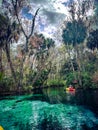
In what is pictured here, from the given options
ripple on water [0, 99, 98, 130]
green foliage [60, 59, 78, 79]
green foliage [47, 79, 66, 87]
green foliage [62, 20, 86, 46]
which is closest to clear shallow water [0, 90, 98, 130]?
ripple on water [0, 99, 98, 130]

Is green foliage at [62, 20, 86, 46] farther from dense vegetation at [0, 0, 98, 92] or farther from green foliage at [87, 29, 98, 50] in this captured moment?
green foliage at [87, 29, 98, 50]

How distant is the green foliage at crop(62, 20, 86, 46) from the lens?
578 centimetres

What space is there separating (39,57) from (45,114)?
1.33m

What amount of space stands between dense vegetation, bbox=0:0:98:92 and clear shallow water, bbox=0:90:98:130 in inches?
10.7

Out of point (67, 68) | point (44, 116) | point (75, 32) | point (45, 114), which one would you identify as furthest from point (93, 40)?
point (44, 116)

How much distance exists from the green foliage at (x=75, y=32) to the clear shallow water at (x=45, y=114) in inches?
45.3

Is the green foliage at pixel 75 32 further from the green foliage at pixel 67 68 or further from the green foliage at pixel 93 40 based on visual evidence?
the green foliage at pixel 67 68

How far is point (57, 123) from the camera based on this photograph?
12.8 feet

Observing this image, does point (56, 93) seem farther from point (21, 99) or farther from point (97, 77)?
point (97, 77)

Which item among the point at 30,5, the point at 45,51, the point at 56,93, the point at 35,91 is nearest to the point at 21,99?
the point at 35,91

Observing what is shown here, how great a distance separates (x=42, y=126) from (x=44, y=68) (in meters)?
1.80

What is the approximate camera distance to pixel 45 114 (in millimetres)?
4469

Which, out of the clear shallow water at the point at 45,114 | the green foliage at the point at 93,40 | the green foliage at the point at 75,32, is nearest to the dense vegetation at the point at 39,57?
the green foliage at the point at 75,32

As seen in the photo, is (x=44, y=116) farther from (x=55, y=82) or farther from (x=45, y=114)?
(x=55, y=82)
